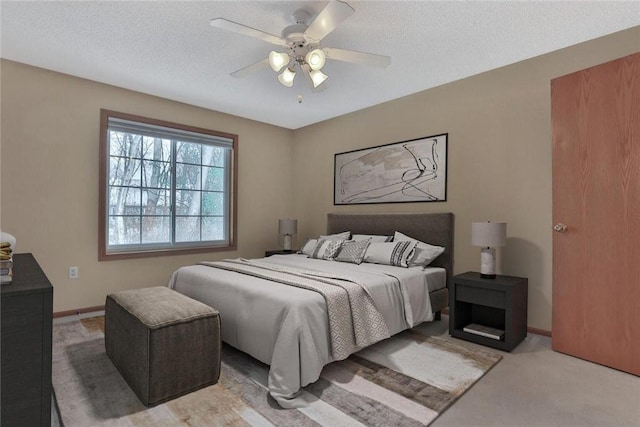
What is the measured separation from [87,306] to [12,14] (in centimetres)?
269

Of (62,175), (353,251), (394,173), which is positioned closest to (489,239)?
(353,251)

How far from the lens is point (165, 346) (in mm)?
1896

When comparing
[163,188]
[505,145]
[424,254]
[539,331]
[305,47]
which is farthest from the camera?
[163,188]

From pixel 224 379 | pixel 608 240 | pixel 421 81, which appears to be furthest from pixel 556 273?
pixel 224 379

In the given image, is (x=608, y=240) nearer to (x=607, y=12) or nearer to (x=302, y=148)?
(x=607, y=12)

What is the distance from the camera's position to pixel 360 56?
93.7 inches

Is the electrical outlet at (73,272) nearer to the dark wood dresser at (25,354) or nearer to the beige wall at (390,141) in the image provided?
the beige wall at (390,141)

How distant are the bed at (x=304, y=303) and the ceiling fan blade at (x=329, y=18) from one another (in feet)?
5.40

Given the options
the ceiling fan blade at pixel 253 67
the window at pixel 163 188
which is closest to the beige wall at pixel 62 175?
the window at pixel 163 188

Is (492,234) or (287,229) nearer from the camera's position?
(492,234)

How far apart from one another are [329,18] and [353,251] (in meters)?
2.30

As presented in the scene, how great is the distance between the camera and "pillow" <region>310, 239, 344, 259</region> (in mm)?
3822

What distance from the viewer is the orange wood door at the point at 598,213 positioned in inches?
89.7

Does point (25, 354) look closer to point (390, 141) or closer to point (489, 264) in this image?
point (489, 264)
